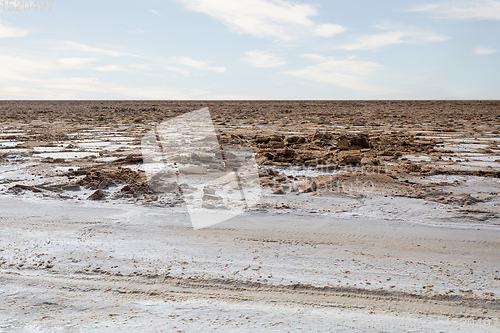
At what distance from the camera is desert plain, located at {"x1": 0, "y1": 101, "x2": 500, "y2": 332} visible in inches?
99.0

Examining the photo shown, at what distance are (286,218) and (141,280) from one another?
1.81 m

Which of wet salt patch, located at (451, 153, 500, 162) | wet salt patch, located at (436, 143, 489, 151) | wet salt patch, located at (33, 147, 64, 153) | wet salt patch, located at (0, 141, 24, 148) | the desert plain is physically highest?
wet salt patch, located at (436, 143, 489, 151)

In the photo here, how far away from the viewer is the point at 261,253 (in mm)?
3457

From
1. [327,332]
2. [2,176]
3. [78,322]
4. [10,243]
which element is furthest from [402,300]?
[2,176]

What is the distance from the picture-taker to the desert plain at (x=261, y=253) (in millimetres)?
2516

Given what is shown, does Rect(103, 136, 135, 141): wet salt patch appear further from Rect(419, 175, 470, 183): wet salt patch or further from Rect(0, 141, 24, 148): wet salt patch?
Rect(419, 175, 470, 183): wet salt patch

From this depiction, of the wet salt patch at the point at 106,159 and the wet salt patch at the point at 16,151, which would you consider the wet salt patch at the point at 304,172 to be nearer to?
the wet salt patch at the point at 106,159

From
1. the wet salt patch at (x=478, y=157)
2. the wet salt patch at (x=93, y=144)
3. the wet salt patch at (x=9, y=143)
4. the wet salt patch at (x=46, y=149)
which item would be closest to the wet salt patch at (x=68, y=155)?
the wet salt patch at (x=46, y=149)

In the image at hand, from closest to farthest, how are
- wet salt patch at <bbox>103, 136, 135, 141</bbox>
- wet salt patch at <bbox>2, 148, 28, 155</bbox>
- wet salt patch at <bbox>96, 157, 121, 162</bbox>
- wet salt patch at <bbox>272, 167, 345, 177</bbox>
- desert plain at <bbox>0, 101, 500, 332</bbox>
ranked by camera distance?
desert plain at <bbox>0, 101, 500, 332</bbox>
wet salt patch at <bbox>272, 167, 345, 177</bbox>
wet salt patch at <bbox>96, 157, 121, 162</bbox>
wet salt patch at <bbox>2, 148, 28, 155</bbox>
wet salt patch at <bbox>103, 136, 135, 141</bbox>

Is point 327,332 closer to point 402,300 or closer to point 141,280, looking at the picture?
point 402,300

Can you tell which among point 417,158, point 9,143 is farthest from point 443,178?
point 9,143

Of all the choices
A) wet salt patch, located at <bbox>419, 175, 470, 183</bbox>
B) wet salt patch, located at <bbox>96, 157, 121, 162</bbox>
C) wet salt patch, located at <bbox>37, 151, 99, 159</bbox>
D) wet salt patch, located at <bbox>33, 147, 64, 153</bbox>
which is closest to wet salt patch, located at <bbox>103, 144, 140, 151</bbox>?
wet salt patch, located at <bbox>37, 151, 99, 159</bbox>

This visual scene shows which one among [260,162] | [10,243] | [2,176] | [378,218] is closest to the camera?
[10,243]

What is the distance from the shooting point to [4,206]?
15.5 ft
